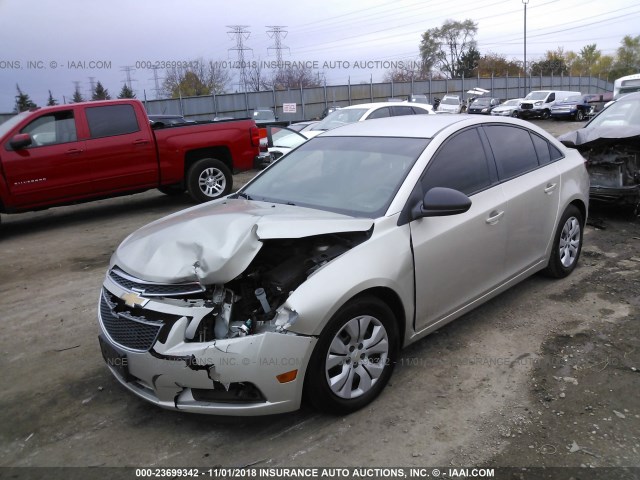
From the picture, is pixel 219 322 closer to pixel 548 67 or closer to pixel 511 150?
pixel 511 150

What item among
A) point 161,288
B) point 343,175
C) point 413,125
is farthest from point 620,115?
point 161,288

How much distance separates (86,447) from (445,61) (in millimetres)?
78239

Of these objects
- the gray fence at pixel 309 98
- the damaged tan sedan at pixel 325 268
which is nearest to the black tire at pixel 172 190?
the damaged tan sedan at pixel 325 268

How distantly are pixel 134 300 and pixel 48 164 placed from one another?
6003 mm

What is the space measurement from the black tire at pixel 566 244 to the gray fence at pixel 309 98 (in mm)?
23938

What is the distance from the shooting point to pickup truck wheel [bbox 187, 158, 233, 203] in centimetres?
911

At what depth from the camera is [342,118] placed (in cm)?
1173

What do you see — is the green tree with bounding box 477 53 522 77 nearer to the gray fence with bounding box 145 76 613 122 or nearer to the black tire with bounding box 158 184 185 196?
the gray fence with bounding box 145 76 613 122

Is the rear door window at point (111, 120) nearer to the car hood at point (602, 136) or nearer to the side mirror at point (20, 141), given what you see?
the side mirror at point (20, 141)

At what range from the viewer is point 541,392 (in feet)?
10.5

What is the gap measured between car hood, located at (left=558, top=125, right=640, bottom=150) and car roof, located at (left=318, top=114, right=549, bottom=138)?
115 inches

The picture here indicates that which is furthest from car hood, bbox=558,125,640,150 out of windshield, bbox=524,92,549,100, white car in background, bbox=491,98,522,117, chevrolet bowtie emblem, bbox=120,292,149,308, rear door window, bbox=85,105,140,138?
windshield, bbox=524,92,549,100

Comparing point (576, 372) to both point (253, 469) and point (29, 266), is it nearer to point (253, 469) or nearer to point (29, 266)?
point (253, 469)

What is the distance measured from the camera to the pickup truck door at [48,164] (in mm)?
7617
